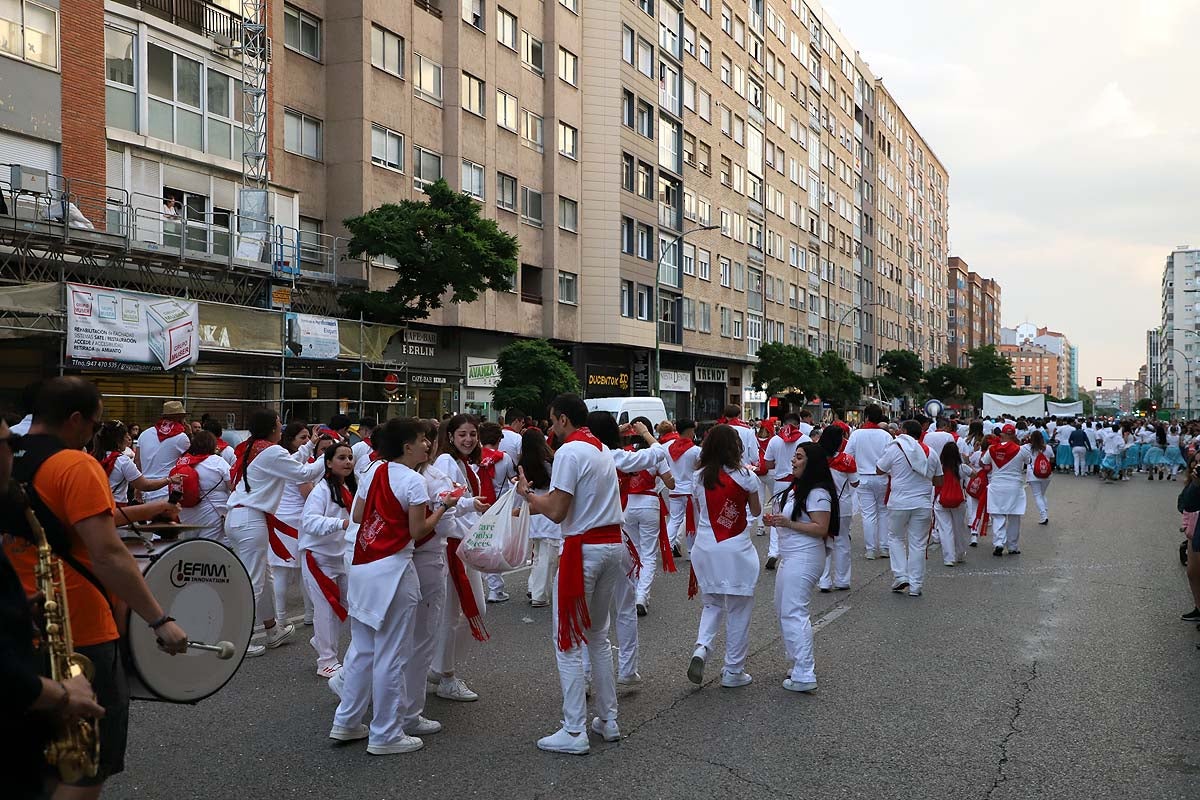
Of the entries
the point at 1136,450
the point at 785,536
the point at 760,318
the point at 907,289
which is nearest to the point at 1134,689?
the point at 785,536

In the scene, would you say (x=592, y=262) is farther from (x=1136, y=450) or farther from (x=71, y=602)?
(x=71, y=602)

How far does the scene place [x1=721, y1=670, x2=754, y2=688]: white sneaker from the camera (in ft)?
23.1

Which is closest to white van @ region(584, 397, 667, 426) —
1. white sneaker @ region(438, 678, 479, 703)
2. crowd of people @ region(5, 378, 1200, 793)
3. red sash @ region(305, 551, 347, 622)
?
crowd of people @ region(5, 378, 1200, 793)

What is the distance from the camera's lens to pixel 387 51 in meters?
29.8

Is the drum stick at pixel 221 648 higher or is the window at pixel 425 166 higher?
the window at pixel 425 166

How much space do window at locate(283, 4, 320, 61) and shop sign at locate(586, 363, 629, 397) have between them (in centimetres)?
1643

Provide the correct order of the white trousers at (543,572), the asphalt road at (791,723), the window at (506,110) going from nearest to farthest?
the asphalt road at (791,723), the white trousers at (543,572), the window at (506,110)

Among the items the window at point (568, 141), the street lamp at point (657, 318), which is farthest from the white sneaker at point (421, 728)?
the window at point (568, 141)

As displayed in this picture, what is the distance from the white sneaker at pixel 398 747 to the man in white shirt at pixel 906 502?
22.1ft

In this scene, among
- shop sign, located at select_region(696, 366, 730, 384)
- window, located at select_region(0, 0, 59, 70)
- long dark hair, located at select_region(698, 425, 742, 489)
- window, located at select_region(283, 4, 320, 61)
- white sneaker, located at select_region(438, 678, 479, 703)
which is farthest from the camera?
shop sign, located at select_region(696, 366, 730, 384)

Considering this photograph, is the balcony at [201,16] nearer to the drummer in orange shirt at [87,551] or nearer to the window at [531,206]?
the window at [531,206]

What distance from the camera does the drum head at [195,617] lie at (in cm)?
387

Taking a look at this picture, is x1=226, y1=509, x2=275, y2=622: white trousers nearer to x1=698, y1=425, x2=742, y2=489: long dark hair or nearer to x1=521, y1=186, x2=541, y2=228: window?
x1=698, y1=425, x2=742, y2=489: long dark hair

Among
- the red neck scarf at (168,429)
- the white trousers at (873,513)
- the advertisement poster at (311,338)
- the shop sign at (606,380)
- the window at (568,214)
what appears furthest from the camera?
the shop sign at (606,380)
